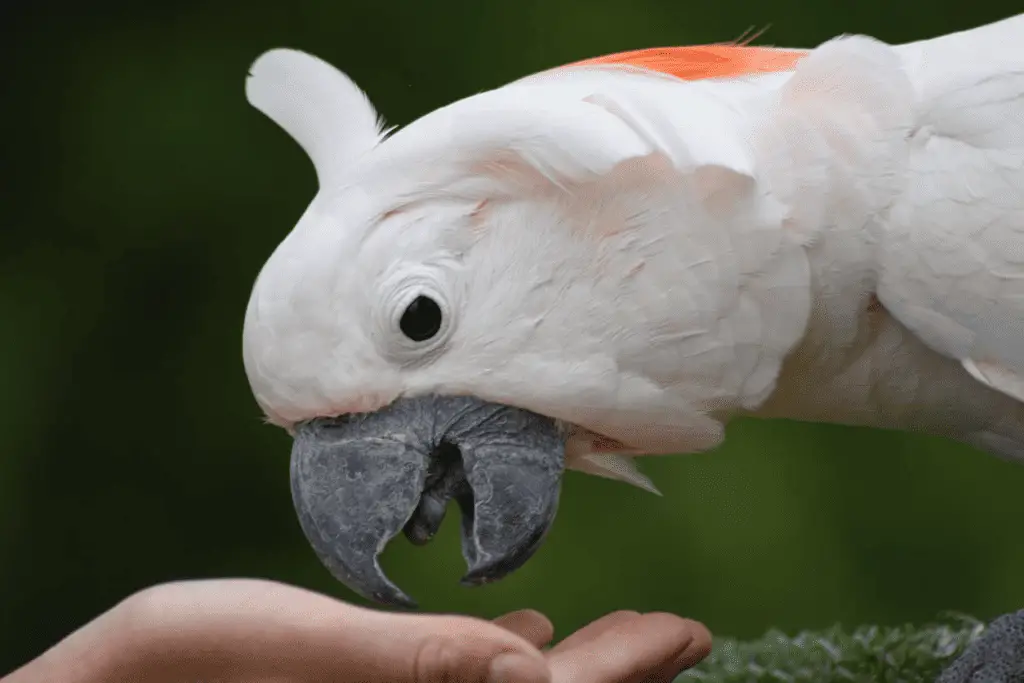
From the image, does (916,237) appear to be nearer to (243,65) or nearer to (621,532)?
(621,532)

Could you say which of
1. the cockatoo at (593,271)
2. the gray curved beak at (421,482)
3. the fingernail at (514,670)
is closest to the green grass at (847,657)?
the cockatoo at (593,271)

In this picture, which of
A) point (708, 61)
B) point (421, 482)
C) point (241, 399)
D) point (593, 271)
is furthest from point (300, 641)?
point (241, 399)

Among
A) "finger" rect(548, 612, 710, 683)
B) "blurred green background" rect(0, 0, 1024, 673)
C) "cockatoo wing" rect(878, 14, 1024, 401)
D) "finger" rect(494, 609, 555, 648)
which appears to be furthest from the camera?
"blurred green background" rect(0, 0, 1024, 673)

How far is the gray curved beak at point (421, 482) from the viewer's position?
1.50 metres

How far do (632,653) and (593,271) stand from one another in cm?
44

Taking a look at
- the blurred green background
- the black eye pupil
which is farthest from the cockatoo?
the blurred green background

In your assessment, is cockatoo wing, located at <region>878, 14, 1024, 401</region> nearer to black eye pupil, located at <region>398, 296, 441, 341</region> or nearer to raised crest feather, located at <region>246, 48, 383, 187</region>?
black eye pupil, located at <region>398, 296, 441, 341</region>

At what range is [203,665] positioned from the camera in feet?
3.57

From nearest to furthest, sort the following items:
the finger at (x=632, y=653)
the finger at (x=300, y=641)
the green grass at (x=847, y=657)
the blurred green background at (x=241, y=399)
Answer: the finger at (x=300, y=641), the finger at (x=632, y=653), the green grass at (x=847, y=657), the blurred green background at (x=241, y=399)

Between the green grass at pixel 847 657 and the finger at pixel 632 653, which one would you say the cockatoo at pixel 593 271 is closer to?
the finger at pixel 632 653

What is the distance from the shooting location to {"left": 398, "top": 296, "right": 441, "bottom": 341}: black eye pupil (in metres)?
1.50

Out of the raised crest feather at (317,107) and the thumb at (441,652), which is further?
the raised crest feather at (317,107)

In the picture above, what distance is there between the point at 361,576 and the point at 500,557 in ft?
0.51

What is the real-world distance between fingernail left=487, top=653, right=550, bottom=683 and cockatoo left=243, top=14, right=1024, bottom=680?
0.42m
